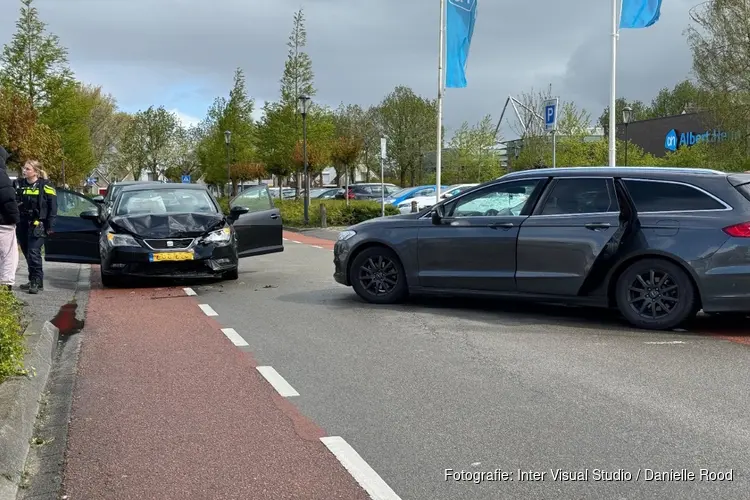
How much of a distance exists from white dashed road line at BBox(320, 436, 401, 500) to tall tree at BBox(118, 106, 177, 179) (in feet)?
268

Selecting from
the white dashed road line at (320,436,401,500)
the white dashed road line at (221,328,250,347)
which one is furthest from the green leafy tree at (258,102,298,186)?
the white dashed road line at (320,436,401,500)

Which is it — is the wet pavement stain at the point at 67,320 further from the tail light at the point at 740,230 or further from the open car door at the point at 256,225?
the tail light at the point at 740,230

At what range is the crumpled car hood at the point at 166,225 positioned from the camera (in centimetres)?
1206

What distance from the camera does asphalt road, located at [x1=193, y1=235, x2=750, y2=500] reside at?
4.45 m

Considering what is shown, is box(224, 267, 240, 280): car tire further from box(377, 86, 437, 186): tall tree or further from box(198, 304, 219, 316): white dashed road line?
box(377, 86, 437, 186): tall tree

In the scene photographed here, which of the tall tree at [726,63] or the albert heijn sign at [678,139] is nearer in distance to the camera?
the tall tree at [726,63]

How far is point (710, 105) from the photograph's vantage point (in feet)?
107

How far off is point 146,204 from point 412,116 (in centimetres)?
5096

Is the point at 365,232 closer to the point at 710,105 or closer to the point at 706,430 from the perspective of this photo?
the point at 706,430

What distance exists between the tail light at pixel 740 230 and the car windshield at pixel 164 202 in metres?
7.80

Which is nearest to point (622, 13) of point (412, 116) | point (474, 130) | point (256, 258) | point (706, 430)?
point (256, 258)

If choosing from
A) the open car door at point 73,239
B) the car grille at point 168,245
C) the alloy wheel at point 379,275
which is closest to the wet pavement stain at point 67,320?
the car grille at point 168,245

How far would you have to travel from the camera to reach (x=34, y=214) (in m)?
11.5

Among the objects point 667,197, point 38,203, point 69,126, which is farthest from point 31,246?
point 69,126
